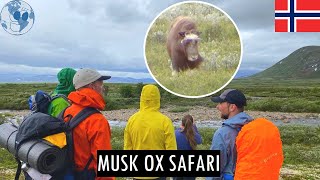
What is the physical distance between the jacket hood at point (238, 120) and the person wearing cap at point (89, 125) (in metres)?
1.28

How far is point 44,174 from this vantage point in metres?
4.56

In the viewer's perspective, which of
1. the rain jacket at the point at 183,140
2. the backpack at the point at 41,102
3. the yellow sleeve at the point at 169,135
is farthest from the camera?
the rain jacket at the point at 183,140

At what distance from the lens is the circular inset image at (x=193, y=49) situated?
20.6 feet

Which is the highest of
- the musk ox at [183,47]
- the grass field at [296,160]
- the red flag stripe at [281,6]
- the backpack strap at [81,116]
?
the red flag stripe at [281,6]

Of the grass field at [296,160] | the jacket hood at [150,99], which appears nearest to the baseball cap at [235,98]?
the jacket hood at [150,99]

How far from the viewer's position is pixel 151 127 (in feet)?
19.6

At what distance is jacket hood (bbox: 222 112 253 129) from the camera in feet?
14.9

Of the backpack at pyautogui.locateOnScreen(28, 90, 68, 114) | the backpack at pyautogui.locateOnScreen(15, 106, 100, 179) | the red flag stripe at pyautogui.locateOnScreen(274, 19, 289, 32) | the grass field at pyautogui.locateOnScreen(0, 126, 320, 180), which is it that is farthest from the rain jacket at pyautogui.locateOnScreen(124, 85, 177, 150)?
the grass field at pyautogui.locateOnScreen(0, 126, 320, 180)

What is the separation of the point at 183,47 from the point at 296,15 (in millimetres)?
9499

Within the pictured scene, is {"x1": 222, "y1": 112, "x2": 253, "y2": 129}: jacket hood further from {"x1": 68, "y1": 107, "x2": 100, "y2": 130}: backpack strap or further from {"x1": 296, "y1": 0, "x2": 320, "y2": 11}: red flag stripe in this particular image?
{"x1": 296, "y1": 0, "x2": 320, "y2": 11}: red flag stripe

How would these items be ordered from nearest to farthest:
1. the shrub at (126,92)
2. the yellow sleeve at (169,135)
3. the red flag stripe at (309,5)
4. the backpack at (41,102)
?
the backpack at (41,102) → the yellow sleeve at (169,135) → the red flag stripe at (309,5) → the shrub at (126,92)

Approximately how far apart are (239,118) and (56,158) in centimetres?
194

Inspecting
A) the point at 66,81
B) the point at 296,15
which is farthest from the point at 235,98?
the point at 296,15

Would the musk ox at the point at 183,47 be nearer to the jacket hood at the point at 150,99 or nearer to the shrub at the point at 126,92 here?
the jacket hood at the point at 150,99
